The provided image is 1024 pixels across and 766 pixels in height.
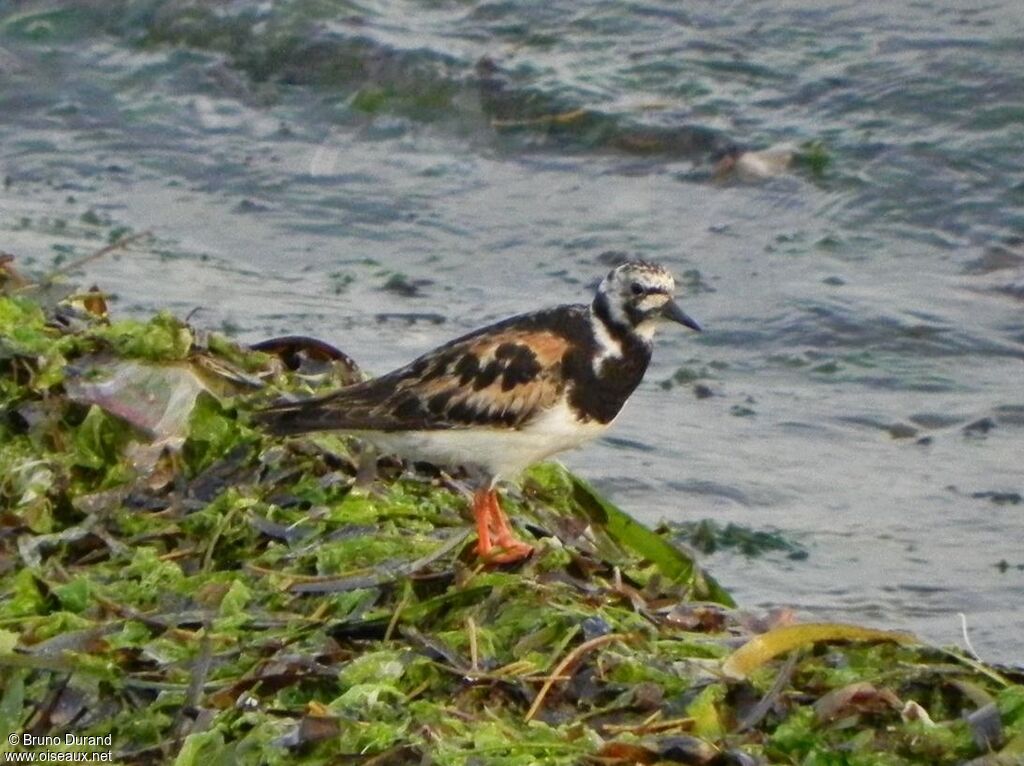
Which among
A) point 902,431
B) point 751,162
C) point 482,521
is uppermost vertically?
point 482,521

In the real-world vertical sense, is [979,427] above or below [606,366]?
below

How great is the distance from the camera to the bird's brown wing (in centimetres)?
370

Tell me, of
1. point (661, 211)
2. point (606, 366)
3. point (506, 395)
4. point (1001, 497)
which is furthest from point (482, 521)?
point (661, 211)

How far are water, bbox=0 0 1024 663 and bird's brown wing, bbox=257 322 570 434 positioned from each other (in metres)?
0.98

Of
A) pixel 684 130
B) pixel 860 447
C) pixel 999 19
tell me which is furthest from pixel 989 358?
pixel 999 19

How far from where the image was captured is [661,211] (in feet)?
22.5

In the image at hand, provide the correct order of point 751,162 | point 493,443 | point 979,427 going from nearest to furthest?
point 493,443 < point 979,427 < point 751,162

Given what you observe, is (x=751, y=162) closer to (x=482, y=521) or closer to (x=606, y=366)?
(x=606, y=366)

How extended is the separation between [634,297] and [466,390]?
44cm

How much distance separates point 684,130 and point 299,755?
5.05 m

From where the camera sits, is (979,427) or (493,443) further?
(979,427)

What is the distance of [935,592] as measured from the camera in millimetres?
4512

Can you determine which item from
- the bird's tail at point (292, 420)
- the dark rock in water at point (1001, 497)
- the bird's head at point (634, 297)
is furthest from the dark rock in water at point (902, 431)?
the bird's tail at point (292, 420)

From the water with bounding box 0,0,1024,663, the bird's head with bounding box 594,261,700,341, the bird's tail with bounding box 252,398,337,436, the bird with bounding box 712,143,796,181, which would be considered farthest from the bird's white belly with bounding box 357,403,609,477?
the bird with bounding box 712,143,796,181
